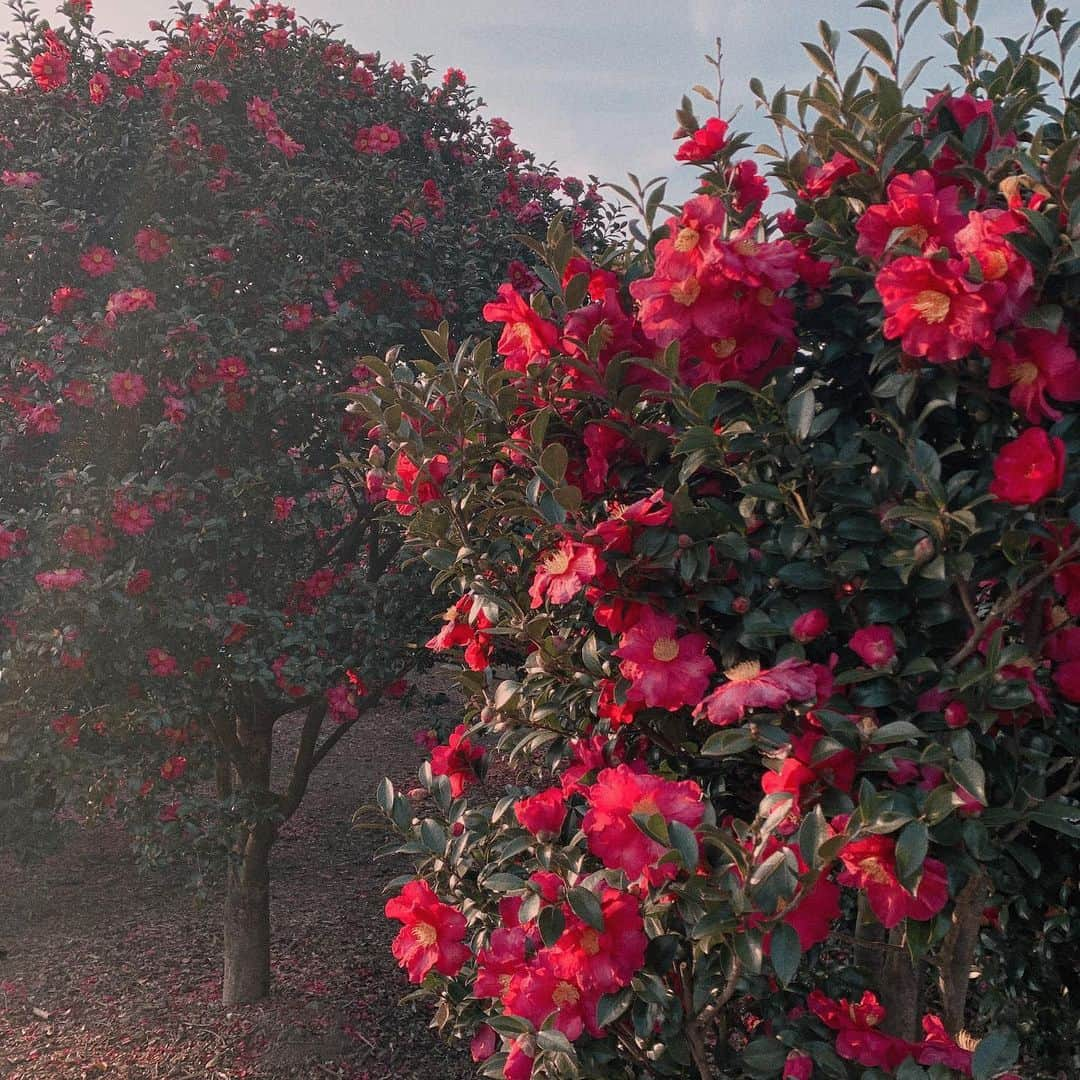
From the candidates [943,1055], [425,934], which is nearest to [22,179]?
[425,934]

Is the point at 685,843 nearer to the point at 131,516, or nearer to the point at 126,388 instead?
the point at 131,516

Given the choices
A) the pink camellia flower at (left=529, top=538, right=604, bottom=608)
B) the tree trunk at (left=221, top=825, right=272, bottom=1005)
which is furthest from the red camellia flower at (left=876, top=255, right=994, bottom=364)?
the tree trunk at (left=221, top=825, right=272, bottom=1005)

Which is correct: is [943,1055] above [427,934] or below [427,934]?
below

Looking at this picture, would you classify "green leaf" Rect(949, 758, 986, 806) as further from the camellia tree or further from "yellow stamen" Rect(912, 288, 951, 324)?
the camellia tree

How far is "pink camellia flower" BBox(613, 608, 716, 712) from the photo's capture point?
4.55ft

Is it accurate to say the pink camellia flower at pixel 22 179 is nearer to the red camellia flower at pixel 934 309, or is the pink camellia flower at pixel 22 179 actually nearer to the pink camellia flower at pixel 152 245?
the pink camellia flower at pixel 152 245

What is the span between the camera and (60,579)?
3145 mm

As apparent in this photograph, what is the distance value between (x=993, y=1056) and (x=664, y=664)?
0.64 meters

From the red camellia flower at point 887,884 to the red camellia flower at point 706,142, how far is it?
1.11 metres

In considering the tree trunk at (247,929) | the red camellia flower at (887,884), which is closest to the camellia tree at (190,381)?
the tree trunk at (247,929)

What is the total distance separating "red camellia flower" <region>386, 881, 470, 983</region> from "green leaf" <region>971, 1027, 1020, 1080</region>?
2.62 ft

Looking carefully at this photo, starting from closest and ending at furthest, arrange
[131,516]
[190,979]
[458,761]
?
[458,761] < [131,516] < [190,979]

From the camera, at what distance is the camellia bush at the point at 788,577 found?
125cm

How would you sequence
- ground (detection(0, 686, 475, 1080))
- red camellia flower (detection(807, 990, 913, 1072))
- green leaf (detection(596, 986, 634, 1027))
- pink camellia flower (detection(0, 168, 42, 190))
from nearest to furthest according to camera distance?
green leaf (detection(596, 986, 634, 1027)) < red camellia flower (detection(807, 990, 913, 1072)) < pink camellia flower (detection(0, 168, 42, 190)) < ground (detection(0, 686, 475, 1080))
